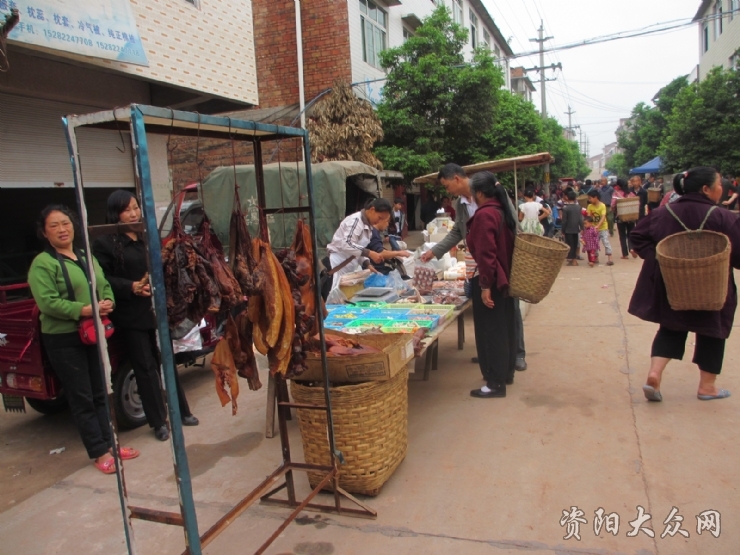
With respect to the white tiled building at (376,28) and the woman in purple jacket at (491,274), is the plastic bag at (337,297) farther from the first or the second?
the white tiled building at (376,28)

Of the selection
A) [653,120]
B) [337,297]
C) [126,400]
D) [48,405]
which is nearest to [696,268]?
[337,297]

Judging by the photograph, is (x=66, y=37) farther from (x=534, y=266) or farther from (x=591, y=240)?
(x=591, y=240)

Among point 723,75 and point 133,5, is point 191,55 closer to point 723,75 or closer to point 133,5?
point 133,5

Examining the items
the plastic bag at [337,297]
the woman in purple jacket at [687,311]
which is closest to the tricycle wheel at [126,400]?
the plastic bag at [337,297]

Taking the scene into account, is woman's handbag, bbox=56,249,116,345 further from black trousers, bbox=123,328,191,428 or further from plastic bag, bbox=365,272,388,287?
plastic bag, bbox=365,272,388,287

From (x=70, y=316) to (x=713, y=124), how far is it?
65.1 feet

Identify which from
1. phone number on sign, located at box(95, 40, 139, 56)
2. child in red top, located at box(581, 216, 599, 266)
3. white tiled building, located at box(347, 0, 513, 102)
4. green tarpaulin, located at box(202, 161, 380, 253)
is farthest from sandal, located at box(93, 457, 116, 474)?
white tiled building, located at box(347, 0, 513, 102)

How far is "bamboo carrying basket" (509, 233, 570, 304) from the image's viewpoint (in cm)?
437

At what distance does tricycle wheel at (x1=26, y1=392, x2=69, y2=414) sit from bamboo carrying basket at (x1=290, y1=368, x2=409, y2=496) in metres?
2.68

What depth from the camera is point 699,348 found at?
4293mm

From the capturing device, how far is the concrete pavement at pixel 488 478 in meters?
2.94

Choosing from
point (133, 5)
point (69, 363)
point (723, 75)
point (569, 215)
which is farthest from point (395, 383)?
Result: point (723, 75)

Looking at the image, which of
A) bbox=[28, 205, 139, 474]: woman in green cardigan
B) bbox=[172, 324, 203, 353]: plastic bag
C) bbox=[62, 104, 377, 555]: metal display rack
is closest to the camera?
bbox=[62, 104, 377, 555]: metal display rack

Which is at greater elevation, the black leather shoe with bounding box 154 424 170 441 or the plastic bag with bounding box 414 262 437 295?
the plastic bag with bounding box 414 262 437 295
